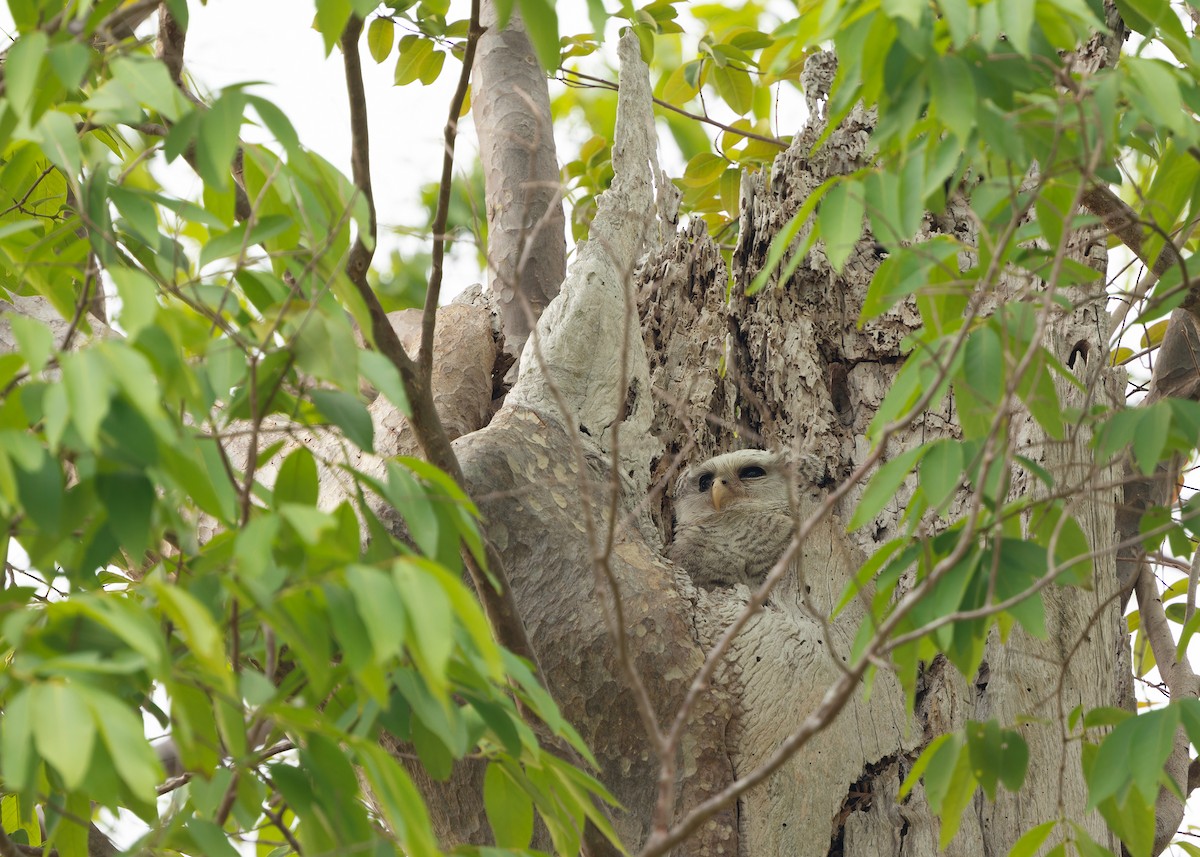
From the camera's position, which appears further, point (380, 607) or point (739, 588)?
point (739, 588)

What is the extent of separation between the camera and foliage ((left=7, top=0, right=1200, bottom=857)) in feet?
3.33

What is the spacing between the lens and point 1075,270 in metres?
1.72

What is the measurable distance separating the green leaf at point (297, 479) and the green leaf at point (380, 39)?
2.24 metres

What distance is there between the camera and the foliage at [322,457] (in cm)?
101

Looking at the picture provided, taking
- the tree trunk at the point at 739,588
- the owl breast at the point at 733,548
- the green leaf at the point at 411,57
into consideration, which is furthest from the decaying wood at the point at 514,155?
the owl breast at the point at 733,548

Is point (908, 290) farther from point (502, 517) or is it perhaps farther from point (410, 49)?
point (410, 49)

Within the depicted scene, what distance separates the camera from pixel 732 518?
9.14 ft

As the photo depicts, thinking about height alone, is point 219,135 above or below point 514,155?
below

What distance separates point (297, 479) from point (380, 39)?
2297 mm

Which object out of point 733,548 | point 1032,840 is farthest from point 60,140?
point 733,548

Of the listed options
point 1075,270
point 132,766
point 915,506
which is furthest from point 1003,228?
point 132,766

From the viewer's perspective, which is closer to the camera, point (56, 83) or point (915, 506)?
point (56, 83)

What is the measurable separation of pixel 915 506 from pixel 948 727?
928 millimetres

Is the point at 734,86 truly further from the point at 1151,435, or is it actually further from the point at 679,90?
the point at 1151,435
